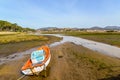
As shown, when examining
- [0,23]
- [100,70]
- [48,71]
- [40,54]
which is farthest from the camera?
[0,23]

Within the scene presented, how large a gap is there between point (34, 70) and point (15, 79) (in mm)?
1566

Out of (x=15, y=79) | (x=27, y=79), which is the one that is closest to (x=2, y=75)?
(x=15, y=79)

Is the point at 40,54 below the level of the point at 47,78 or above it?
above

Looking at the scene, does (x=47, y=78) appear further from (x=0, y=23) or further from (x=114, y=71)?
(x=0, y=23)

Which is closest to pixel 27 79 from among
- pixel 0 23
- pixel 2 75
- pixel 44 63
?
pixel 44 63

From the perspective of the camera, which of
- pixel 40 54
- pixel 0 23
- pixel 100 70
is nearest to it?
pixel 100 70

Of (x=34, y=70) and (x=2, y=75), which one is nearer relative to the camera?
(x=34, y=70)

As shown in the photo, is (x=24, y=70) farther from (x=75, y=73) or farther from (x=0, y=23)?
(x=0, y=23)

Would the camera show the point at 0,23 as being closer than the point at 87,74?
No

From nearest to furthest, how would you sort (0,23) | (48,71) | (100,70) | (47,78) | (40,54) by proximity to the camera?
1. (47,78)
2. (100,70)
3. (48,71)
4. (40,54)
5. (0,23)

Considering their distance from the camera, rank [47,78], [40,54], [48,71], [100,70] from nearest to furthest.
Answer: [47,78] < [100,70] < [48,71] < [40,54]

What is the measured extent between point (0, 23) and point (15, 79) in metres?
112

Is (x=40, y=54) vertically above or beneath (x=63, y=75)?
above

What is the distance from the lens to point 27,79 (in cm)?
1324
